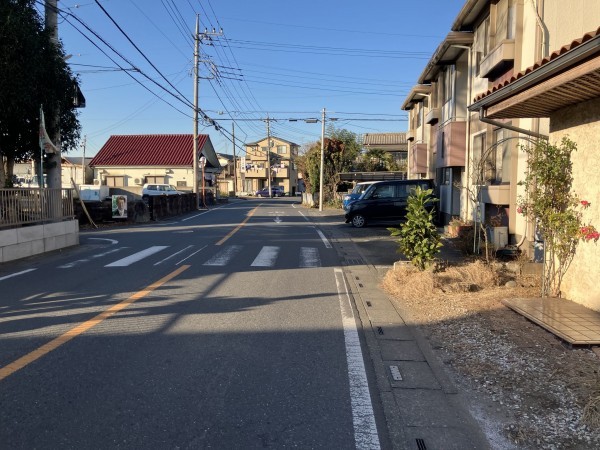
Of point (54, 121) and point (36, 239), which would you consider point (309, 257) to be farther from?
point (54, 121)

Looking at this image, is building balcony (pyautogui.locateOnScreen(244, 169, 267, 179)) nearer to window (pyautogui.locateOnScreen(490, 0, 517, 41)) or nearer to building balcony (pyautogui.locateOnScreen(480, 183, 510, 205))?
window (pyautogui.locateOnScreen(490, 0, 517, 41))

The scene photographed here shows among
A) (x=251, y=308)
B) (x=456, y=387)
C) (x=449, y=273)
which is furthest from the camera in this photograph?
(x=449, y=273)

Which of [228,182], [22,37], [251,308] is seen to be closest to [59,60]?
[22,37]

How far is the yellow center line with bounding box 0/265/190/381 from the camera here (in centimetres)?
481

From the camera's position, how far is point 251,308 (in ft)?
24.1

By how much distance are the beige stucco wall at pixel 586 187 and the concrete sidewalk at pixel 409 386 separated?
7.45ft

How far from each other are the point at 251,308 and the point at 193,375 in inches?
105

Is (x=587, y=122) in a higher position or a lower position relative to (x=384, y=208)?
higher

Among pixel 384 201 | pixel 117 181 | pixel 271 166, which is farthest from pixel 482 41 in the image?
pixel 271 166

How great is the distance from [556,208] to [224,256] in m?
7.94

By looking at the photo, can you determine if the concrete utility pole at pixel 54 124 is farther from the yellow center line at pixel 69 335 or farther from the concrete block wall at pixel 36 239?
the yellow center line at pixel 69 335

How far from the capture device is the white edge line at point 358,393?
3653 mm

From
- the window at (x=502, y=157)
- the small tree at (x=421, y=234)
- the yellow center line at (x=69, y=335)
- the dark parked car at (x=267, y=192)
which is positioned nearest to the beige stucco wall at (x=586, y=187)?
the small tree at (x=421, y=234)

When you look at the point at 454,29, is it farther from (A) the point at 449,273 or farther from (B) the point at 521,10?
(A) the point at 449,273
